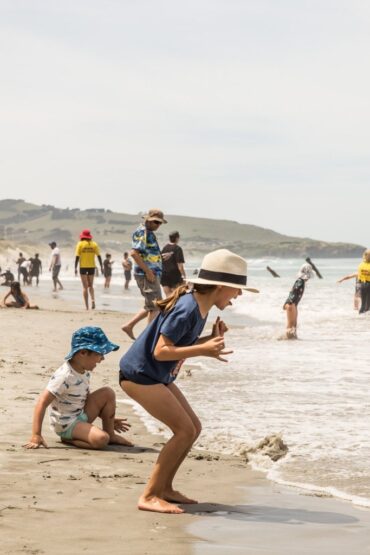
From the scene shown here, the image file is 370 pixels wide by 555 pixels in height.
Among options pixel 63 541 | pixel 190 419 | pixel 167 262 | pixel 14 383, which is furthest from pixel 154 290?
pixel 63 541

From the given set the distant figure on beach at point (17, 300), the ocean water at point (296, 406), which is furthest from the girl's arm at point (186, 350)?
the distant figure on beach at point (17, 300)

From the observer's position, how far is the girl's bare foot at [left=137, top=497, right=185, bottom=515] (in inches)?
187

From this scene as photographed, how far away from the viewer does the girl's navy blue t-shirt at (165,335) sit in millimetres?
4676

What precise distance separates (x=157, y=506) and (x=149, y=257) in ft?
23.9

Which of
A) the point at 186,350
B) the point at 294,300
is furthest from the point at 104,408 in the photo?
the point at 294,300

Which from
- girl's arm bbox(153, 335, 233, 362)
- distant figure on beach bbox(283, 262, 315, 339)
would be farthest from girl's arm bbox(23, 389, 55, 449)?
distant figure on beach bbox(283, 262, 315, 339)

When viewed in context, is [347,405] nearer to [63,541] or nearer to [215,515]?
[215,515]

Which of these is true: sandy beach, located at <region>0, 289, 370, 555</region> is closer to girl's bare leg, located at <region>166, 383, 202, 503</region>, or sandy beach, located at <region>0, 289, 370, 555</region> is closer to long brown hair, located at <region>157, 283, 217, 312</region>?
girl's bare leg, located at <region>166, 383, 202, 503</region>

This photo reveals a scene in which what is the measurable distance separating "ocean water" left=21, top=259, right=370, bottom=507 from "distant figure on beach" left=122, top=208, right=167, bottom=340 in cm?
104

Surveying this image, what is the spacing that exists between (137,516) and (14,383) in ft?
14.9

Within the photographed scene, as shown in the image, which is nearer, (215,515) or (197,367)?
(215,515)

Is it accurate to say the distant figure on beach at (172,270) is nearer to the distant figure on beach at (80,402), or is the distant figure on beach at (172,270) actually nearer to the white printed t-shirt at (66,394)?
the distant figure on beach at (80,402)

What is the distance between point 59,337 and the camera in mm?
14000

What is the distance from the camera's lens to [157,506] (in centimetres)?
477
